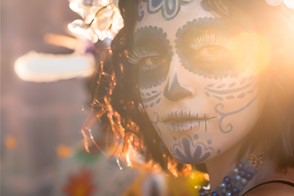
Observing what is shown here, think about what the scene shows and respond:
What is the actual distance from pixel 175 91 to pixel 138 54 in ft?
0.88

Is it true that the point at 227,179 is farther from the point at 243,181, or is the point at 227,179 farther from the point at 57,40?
the point at 57,40

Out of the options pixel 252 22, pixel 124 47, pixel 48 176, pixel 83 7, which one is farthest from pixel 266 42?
pixel 48 176

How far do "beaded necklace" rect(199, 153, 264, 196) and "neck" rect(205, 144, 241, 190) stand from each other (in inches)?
1.4

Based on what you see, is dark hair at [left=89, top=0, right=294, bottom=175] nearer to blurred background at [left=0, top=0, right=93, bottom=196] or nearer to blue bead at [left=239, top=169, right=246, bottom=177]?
blue bead at [left=239, top=169, right=246, bottom=177]

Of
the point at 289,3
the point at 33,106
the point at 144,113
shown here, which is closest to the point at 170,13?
the point at 289,3

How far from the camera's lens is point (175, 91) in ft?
5.86

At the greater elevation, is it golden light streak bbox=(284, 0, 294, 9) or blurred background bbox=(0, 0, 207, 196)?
golden light streak bbox=(284, 0, 294, 9)

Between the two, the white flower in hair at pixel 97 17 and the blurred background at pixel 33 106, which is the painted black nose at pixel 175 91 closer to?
the white flower in hair at pixel 97 17

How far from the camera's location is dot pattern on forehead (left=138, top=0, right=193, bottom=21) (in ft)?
6.09

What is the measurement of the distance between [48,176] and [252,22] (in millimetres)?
4713

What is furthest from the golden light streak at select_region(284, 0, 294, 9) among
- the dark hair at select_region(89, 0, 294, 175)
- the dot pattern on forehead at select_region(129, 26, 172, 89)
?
the dot pattern on forehead at select_region(129, 26, 172, 89)

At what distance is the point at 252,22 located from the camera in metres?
1.76

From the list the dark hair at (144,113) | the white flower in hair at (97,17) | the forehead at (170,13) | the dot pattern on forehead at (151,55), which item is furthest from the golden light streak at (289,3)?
the white flower in hair at (97,17)

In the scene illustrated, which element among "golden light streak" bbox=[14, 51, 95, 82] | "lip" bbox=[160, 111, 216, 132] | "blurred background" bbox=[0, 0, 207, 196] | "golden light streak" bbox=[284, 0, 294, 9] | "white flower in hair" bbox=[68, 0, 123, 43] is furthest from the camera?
"blurred background" bbox=[0, 0, 207, 196]
